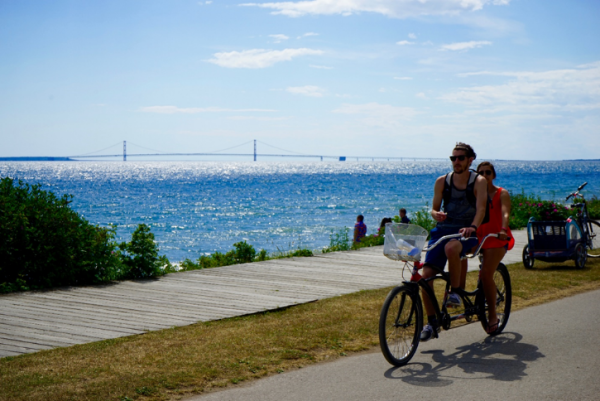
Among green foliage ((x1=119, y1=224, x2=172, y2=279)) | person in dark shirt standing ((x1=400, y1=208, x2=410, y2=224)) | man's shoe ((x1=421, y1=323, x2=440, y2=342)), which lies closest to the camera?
man's shoe ((x1=421, y1=323, x2=440, y2=342))

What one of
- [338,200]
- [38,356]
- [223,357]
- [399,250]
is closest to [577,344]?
[399,250]

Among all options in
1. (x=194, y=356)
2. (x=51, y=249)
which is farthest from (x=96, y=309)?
(x=194, y=356)

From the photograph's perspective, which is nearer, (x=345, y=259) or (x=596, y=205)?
(x=345, y=259)

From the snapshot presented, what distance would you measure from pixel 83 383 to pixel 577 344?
15.3ft

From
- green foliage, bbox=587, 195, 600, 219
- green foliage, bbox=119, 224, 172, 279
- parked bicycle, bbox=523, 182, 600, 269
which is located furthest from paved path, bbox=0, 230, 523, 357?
green foliage, bbox=587, 195, 600, 219

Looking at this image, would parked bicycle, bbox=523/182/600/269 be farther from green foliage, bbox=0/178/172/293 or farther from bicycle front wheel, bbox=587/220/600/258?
green foliage, bbox=0/178/172/293

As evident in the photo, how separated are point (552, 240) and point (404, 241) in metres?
6.97

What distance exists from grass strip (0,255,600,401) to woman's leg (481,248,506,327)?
Result: 4.07 feet

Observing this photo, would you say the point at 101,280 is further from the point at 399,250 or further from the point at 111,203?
the point at 111,203

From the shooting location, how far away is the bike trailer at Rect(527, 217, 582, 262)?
1136cm

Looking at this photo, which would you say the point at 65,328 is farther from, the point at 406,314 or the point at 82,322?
the point at 406,314

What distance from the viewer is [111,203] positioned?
69.8 m

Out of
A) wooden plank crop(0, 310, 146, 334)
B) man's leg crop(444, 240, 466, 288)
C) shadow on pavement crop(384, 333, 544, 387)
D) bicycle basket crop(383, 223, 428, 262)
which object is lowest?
shadow on pavement crop(384, 333, 544, 387)

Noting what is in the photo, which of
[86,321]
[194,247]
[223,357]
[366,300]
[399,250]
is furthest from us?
[194,247]
